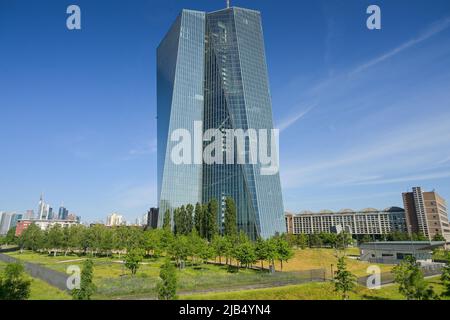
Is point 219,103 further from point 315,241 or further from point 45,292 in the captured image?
point 45,292

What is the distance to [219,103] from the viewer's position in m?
121

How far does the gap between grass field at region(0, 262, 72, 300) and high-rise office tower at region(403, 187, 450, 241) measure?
16942cm

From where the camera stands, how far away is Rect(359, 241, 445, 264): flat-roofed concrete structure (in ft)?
264

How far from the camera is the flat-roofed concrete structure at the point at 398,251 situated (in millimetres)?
80525

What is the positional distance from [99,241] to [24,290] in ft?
169

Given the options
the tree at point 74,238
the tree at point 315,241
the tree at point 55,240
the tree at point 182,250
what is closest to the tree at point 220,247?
the tree at point 182,250

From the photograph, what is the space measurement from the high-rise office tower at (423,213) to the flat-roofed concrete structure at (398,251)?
77.8 m

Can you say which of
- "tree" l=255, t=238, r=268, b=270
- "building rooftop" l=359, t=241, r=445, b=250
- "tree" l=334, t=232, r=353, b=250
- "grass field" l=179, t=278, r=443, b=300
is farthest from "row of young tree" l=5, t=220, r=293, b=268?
"tree" l=334, t=232, r=353, b=250

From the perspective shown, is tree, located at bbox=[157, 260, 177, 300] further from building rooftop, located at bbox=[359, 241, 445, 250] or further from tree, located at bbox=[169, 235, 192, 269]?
building rooftop, located at bbox=[359, 241, 445, 250]

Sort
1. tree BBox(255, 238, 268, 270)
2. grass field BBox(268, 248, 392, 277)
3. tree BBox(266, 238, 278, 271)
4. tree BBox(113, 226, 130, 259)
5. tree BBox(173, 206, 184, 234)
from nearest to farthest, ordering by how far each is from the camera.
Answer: tree BBox(266, 238, 278, 271) < tree BBox(255, 238, 268, 270) < grass field BBox(268, 248, 392, 277) < tree BBox(113, 226, 130, 259) < tree BBox(173, 206, 184, 234)

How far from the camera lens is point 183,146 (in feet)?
411

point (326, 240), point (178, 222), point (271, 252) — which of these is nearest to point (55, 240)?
point (178, 222)
